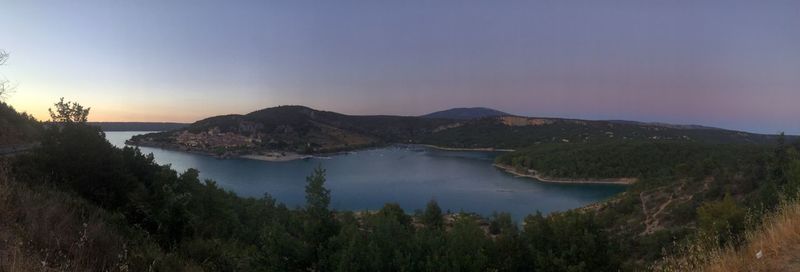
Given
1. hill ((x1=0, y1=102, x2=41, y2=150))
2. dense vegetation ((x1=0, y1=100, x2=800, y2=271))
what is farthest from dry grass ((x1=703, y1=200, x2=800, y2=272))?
hill ((x1=0, y1=102, x2=41, y2=150))

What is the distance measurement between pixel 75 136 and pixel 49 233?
21.7 ft

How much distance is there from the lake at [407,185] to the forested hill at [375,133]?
45.4ft

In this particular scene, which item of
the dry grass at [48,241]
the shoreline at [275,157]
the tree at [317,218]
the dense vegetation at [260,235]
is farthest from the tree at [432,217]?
the shoreline at [275,157]

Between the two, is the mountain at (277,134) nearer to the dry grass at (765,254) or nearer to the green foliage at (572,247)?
the green foliage at (572,247)

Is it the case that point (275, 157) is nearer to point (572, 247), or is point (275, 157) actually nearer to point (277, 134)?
point (277, 134)

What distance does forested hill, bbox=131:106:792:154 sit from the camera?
84312 mm

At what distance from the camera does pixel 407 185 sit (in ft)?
169

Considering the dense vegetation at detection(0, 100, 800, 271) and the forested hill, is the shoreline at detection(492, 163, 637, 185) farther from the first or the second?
the dense vegetation at detection(0, 100, 800, 271)

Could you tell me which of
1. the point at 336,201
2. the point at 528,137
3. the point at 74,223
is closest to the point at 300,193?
the point at 336,201

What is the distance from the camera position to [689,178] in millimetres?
29859

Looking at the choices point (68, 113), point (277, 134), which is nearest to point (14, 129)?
point (68, 113)

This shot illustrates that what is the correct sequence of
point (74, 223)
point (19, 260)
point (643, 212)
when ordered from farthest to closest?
point (643, 212), point (74, 223), point (19, 260)

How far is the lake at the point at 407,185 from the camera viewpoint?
134 feet

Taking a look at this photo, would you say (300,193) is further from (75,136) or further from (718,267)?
(718,267)
